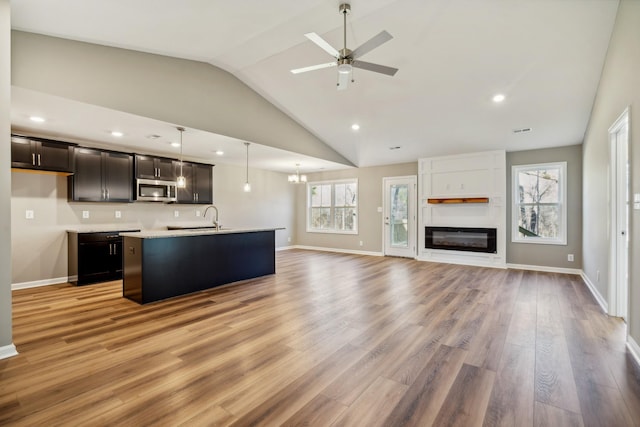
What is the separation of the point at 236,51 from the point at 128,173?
10.6 ft

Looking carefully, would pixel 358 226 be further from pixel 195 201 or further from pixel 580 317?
pixel 580 317

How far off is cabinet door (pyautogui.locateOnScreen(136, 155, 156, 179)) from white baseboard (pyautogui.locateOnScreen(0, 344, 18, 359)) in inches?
150

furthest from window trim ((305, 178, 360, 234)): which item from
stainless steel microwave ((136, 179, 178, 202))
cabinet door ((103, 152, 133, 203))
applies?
cabinet door ((103, 152, 133, 203))

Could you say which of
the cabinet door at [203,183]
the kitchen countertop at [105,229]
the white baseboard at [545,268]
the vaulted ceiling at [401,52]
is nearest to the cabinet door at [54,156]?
the vaulted ceiling at [401,52]

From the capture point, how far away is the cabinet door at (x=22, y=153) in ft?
14.1

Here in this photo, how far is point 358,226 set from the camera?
340 inches

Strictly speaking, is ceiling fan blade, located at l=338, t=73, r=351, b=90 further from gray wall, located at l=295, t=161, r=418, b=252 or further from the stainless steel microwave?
gray wall, located at l=295, t=161, r=418, b=252

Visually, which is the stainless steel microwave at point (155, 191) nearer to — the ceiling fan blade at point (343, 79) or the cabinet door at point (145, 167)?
the cabinet door at point (145, 167)

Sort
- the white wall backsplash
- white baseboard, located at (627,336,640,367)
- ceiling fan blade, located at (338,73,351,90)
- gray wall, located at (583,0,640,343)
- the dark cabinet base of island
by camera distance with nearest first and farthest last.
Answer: white baseboard, located at (627,336,640,367) → gray wall, located at (583,0,640,343) → ceiling fan blade, located at (338,73,351,90) → the dark cabinet base of island → the white wall backsplash

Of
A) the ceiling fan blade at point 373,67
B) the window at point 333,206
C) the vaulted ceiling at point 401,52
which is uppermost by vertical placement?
the vaulted ceiling at point 401,52

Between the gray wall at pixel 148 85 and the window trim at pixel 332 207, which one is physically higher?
the gray wall at pixel 148 85

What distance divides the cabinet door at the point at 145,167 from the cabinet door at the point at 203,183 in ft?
2.94

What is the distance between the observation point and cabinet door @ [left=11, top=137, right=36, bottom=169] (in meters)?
4.30

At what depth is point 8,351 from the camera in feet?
8.18
